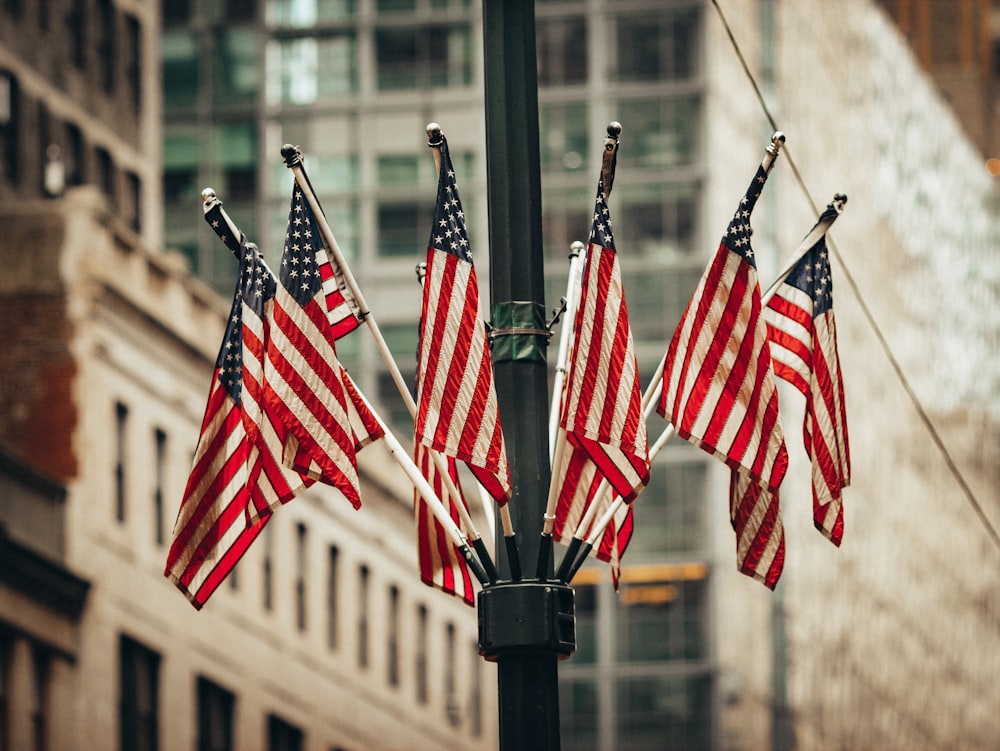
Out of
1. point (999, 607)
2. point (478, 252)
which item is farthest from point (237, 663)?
point (999, 607)

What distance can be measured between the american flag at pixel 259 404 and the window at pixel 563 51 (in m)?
63.0

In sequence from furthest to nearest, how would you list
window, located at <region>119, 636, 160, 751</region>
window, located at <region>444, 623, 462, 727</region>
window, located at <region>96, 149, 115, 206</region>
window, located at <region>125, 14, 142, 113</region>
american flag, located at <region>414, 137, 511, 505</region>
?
window, located at <region>444, 623, 462, 727</region> < window, located at <region>125, 14, 142, 113</region> < window, located at <region>96, 149, 115, 206</region> < window, located at <region>119, 636, 160, 751</region> < american flag, located at <region>414, 137, 511, 505</region>

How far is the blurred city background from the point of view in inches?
1807

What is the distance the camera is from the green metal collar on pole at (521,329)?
12.9 m

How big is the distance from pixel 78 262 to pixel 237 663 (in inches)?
365

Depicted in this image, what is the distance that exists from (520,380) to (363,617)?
44.2 metres

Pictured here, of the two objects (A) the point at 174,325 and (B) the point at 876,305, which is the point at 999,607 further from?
(A) the point at 174,325

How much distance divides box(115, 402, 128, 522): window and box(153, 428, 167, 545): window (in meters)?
0.96

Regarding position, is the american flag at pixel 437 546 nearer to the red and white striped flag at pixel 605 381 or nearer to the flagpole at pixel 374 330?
the flagpole at pixel 374 330

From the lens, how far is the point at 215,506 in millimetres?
13578

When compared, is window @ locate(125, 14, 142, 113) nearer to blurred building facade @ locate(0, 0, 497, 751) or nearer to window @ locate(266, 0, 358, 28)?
blurred building facade @ locate(0, 0, 497, 751)

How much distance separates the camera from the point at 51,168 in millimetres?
51562

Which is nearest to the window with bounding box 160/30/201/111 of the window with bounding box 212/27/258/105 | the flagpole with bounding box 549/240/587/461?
the window with bounding box 212/27/258/105

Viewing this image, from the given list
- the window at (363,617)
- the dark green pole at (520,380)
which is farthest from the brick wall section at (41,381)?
the dark green pole at (520,380)
